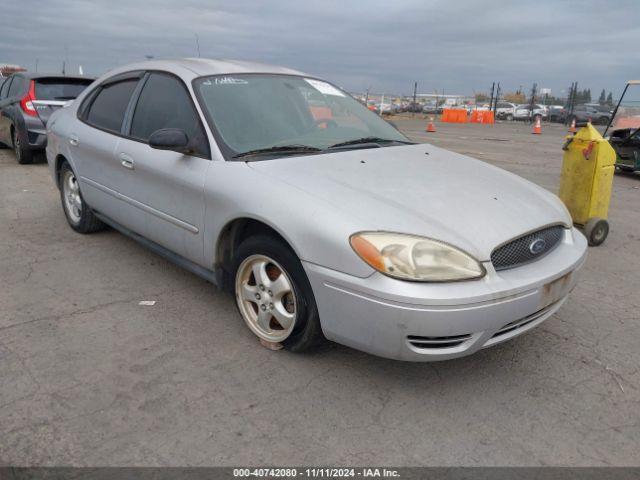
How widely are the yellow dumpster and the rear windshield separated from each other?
7842 millimetres

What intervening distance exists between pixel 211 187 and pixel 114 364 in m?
1.13

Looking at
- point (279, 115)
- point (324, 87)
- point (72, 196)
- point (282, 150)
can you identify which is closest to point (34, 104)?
point (72, 196)

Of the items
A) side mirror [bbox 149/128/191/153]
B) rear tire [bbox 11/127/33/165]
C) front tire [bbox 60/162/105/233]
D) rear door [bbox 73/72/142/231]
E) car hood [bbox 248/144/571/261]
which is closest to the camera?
car hood [bbox 248/144/571/261]

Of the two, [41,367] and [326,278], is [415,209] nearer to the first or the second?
[326,278]

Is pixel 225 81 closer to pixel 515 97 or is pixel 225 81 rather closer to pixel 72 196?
pixel 72 196

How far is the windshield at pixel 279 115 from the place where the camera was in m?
3.44

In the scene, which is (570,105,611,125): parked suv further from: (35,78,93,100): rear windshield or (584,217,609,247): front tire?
(35,78,93,100): rear windshield

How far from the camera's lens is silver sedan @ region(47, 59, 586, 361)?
2.51 metres

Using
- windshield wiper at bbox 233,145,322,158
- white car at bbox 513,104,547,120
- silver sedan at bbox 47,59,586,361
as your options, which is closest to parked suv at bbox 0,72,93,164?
silver sedan at bbox 47,59,586,361

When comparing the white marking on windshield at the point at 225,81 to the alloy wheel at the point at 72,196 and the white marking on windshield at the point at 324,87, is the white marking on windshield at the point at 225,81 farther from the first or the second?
the alloy wheel at the point at 72,196

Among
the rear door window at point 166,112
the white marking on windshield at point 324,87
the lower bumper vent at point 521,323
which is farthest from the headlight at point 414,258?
the white marking on windshield at point 324,87

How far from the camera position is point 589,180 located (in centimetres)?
553

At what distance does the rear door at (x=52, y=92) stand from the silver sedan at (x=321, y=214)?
5.29m

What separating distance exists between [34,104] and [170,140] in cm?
701
